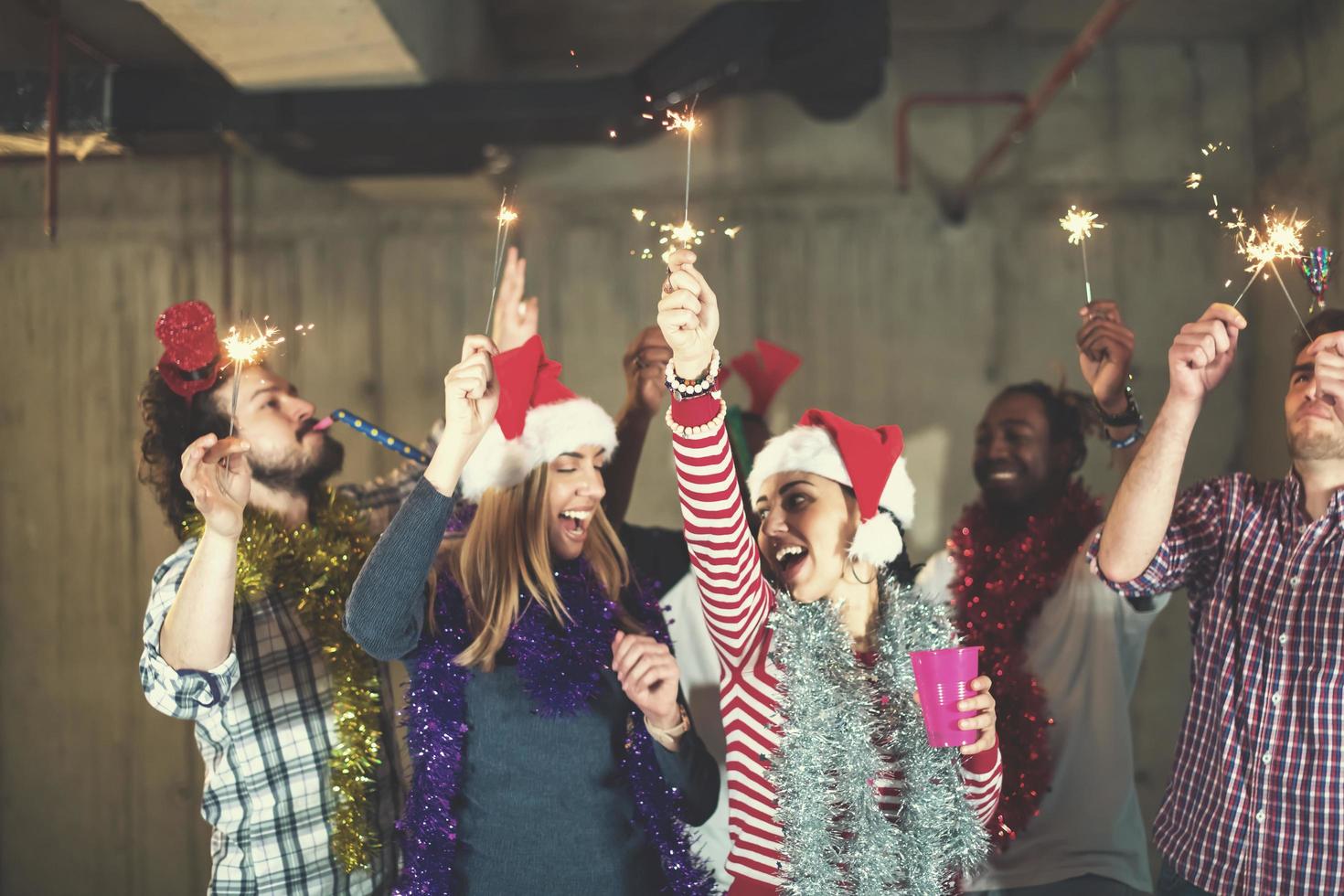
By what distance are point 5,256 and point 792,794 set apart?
13.0 feet

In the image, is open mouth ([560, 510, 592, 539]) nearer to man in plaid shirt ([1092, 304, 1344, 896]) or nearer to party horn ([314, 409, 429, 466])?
party horn ([314, 409, 429, 466])

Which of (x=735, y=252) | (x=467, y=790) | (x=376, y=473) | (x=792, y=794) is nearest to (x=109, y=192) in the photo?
(x=376, y=473)

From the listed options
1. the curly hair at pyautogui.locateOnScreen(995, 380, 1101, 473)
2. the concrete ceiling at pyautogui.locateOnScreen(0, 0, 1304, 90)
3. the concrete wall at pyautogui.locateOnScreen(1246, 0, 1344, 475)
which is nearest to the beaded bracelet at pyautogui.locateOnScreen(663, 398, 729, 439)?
the curly hair at pyautogui.locateOnScreen(995, 380, 1101, 473)

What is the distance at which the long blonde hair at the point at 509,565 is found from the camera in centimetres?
178

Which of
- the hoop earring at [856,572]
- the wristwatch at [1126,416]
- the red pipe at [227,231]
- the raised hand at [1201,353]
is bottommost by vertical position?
the hoop earring at [856,572]

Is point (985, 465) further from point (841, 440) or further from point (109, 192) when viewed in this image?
point (109, 192)

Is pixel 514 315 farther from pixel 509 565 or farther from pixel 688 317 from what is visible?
pixel 688 317

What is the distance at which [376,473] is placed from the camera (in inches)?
154

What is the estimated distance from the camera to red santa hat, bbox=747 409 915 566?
168cm

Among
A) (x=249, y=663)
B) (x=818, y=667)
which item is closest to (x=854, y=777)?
(x=818, y=667)

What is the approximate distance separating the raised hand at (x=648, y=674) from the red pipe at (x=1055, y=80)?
209cm

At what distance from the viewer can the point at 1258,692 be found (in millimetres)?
1705

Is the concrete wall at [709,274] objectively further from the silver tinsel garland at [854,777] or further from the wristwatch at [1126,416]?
the silver tinsel garland at [854,777]

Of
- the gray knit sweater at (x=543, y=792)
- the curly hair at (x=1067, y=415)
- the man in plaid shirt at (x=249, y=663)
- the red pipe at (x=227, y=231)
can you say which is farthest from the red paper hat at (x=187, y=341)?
the red pipe at (x=227, y=231)
